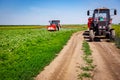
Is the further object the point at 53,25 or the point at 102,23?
the point at 53,25

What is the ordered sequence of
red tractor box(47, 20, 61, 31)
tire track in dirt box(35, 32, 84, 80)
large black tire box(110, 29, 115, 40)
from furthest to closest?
red tractor box(47, 20, 61, 31)
large black tire box(110, 29, 115, 40)
tire track in dirt box(35, 32, 84, 80)

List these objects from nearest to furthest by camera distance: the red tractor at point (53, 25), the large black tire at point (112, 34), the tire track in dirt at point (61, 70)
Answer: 1. the tire track in dirt at point (61, 70)
2. the large black tire at point (112, 34)
3. the red tractor at point (53, 25)

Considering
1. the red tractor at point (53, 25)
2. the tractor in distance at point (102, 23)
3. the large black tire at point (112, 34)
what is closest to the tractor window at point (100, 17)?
the tractor in distance at point (102, 23)

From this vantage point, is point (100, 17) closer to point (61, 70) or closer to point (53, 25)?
point (61, 70)

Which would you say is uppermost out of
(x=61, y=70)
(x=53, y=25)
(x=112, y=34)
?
(x=53, y=25)

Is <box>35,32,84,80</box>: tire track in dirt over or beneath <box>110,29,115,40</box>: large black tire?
beneath

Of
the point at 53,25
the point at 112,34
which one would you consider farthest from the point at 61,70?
the point at 53,25

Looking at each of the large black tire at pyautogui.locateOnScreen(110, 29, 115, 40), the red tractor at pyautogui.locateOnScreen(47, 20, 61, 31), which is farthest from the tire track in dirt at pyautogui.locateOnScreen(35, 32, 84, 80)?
the red tractor at pyautogui.locateOnScreen(47, 20, 61, 31)

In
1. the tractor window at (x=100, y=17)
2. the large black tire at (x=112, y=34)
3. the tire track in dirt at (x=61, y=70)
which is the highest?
the tractor window at (x=100, y=17)

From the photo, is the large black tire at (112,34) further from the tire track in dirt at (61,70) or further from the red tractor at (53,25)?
the red tractor at (53,25)

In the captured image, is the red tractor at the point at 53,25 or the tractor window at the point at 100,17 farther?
the red tractor at the point at 53,25

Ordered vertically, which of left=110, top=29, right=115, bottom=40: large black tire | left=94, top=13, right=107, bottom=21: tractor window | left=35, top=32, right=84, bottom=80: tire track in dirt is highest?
left=94, top=13, right=107, bottom=21: tractor window

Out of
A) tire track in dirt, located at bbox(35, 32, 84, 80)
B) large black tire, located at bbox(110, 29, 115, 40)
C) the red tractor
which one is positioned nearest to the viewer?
tire track in dirt, located at bbox(35, 32, 84, 80)

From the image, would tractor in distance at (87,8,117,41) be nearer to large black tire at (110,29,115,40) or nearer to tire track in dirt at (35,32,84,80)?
large black tire at (110,29,115,40)
